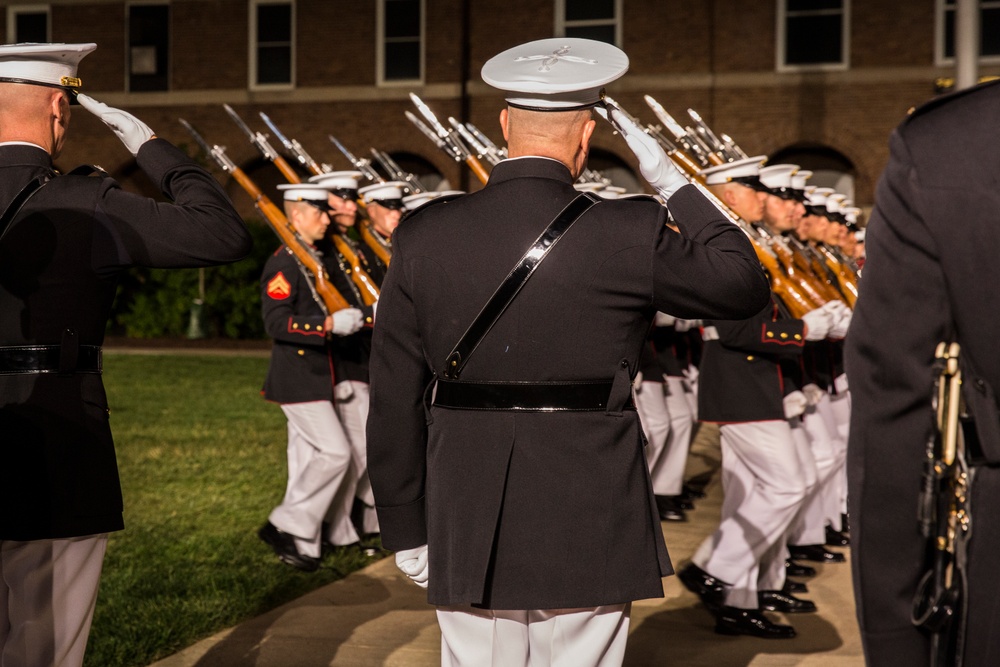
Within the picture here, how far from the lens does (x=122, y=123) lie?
3398 mm

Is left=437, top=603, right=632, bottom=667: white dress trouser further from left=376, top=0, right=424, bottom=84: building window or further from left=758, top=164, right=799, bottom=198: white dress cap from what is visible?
left=376, top=0, right=424, bottom=84: building window

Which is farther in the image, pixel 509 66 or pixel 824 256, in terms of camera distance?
pixel 824 256

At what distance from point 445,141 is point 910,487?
586cm

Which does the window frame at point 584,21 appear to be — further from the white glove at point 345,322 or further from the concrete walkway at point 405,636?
the concrete walkway at point 405,636

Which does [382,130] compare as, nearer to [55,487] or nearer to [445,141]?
[445,141]

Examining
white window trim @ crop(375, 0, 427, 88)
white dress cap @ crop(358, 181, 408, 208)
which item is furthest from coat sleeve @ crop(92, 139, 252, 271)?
white window trim @ crop(375, 0, 427, 88)

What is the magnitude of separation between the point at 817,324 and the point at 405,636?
250 centimetres

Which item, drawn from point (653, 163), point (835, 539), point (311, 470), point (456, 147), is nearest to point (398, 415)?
point (653, 163)

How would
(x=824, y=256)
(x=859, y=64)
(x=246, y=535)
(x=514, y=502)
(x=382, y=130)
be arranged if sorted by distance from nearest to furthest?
(x=514, y=502) → (x=246, y=535) → (x=824, y=256) → (x=859, y=64) → (x=382, y=130)

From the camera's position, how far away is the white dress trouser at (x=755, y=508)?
5777 mm

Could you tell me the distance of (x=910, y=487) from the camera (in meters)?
1.98

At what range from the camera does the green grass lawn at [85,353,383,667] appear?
18.1 feet

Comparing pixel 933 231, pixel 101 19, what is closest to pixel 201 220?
pixel 933 231

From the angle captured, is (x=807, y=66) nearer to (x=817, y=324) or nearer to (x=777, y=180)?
(x=777, y=180)
